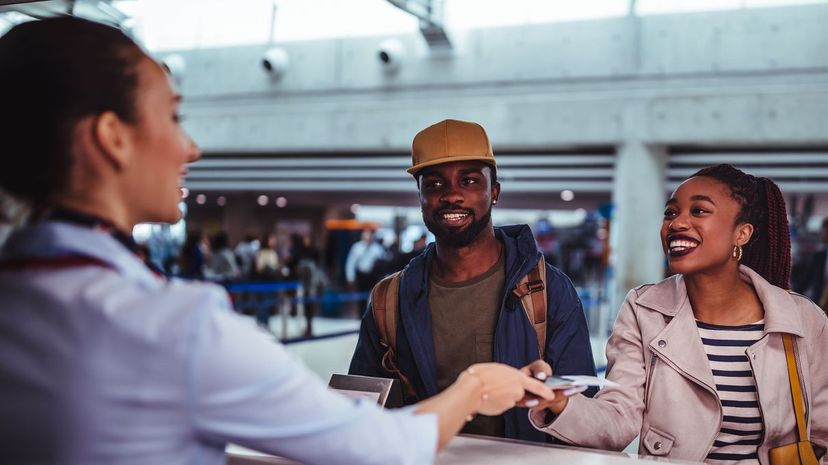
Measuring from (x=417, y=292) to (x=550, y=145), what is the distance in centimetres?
1175

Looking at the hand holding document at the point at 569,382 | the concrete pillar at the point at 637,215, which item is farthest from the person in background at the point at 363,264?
the hand holding document at the point at 569,382

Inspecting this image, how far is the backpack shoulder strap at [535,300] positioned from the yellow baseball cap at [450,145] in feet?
1.63

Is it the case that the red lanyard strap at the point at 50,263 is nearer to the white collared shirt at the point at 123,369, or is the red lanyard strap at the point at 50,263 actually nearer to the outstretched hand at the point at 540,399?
the white collared shirt at the point at 123,369

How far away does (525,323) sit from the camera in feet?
8.33

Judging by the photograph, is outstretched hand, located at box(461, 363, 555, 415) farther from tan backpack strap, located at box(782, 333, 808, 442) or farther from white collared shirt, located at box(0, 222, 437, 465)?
tan backpack strap, located at box(782, 333, 808, 442)

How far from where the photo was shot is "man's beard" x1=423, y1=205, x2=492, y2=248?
268 centimetres

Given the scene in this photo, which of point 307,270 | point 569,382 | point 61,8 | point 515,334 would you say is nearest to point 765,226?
point 515,334

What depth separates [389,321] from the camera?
2725 millimetres

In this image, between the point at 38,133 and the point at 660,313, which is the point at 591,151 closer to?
the point at 660,313

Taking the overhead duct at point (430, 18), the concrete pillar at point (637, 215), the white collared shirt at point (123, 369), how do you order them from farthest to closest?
1. the concrete pillar at point (637, 215)
2. the overhead duct at point (430, 18)
3. the white collared shirt at point (123, 369)

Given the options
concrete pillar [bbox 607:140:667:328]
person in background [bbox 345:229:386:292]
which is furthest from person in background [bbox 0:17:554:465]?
concrete pillar [bbox 607:140:667:328]

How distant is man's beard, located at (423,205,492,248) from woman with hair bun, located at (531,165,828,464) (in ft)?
1.99

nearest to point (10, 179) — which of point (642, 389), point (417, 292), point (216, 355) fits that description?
point (216, 355)

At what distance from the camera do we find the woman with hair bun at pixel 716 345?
89.3 inches
